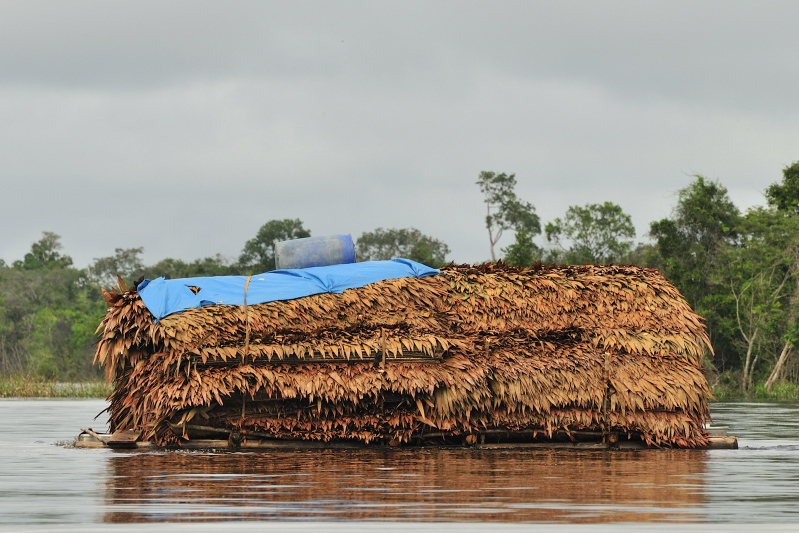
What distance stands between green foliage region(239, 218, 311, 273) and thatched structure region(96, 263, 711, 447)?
38.7 m

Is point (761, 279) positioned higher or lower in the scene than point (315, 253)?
higher

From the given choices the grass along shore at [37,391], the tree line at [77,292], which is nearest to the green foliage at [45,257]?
the tree line at [77,292]

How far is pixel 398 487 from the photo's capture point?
7273mm

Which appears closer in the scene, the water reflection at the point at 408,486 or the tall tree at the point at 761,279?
the water reflection at the point at 408,486

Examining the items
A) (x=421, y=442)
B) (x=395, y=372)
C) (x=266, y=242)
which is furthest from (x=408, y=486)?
(x=266, y=242)

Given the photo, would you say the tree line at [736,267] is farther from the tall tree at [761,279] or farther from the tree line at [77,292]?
the tree line at [77,292]

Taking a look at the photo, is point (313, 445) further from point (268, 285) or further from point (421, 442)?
point (268, 285)

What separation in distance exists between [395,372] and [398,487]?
11.1ft

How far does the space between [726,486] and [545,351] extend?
3.60 meters

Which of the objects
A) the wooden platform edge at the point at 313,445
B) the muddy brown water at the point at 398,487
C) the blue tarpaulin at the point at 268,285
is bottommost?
the muddy brown water at the point at 398,487

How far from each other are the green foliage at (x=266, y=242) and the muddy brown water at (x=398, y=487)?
39.0 m

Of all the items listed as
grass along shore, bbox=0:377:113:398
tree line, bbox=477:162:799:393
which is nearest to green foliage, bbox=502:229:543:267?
tree line, bbox=477:162:799:393

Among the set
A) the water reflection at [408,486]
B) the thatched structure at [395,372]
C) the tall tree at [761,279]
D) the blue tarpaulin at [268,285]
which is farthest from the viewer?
the tall tree at [761,279]

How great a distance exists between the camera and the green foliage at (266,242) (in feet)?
166
